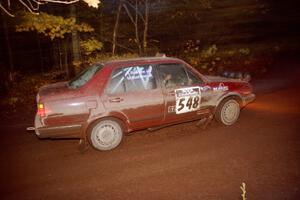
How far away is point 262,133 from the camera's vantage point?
7711mm

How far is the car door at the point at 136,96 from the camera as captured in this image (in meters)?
7.06

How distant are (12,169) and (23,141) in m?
1.64

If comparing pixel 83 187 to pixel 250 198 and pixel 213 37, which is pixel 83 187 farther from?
pixel 213 37

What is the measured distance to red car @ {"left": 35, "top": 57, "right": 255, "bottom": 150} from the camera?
6773 millimetres

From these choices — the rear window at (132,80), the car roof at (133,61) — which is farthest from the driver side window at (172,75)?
the rear window at (132,80)

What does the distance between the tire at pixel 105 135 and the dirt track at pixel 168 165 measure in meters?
0.15

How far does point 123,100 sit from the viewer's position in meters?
7.10

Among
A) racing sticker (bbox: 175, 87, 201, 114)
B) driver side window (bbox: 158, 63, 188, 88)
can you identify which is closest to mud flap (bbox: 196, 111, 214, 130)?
racing sticker (bbox: 175, 87, 201, 114)

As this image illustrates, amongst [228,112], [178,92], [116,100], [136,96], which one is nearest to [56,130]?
[116,100]

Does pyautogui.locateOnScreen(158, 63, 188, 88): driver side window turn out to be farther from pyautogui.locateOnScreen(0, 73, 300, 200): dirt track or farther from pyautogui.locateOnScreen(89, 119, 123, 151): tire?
pyautogui.locateOnScreen(89, 119, 123, 151): tire

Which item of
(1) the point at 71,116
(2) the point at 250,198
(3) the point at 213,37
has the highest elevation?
(3) the point at 213,37

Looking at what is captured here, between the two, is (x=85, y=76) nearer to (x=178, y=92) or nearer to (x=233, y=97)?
(x=178, y=92)

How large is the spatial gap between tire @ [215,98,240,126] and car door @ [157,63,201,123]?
70 cm

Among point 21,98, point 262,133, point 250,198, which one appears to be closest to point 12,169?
point 250,198
